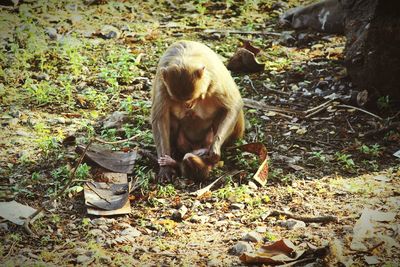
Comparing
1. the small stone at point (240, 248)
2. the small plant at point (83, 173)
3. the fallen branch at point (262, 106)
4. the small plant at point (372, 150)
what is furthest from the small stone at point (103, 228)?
the fallen branch at point (262, 106)

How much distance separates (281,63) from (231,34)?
4.73ft

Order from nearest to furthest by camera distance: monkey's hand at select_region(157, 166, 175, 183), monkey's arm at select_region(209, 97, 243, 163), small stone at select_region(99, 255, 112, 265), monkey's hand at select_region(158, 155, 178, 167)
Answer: small stone at select_region(99, 255, 112, 265) → monkey's hand at select_region(157, 166, 175, 183) → monkey's hand at select_region(158, 155, 178, 167) → monkey's arm at select_region(209, 97, 243, 163)

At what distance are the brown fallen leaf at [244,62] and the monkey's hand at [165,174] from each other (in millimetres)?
3173

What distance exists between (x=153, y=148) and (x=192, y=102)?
949 millimetres

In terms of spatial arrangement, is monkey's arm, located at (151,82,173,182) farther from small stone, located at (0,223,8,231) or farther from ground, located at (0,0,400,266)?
small stone, located at (0,223,8,231)

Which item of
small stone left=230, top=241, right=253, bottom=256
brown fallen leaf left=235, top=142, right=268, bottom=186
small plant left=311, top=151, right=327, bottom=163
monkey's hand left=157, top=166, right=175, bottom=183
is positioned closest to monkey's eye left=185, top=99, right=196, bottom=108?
monkey's hand left=157, top=166, right=175, bottom=183

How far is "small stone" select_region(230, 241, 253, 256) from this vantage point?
4.94 m

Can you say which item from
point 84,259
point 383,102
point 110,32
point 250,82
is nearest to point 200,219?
point 84,259

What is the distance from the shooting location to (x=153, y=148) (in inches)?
282

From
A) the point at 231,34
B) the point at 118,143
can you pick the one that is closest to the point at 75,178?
the point at 118,143

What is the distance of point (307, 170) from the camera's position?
6.62 meters

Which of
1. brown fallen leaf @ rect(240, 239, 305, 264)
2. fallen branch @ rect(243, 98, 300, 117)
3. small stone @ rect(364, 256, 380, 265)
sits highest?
fallen branch @ rect(243, 98, 300, 117)

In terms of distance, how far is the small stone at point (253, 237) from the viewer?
5.14m

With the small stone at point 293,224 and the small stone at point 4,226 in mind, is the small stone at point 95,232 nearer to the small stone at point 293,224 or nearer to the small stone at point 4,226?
the small stone at point 4,226
